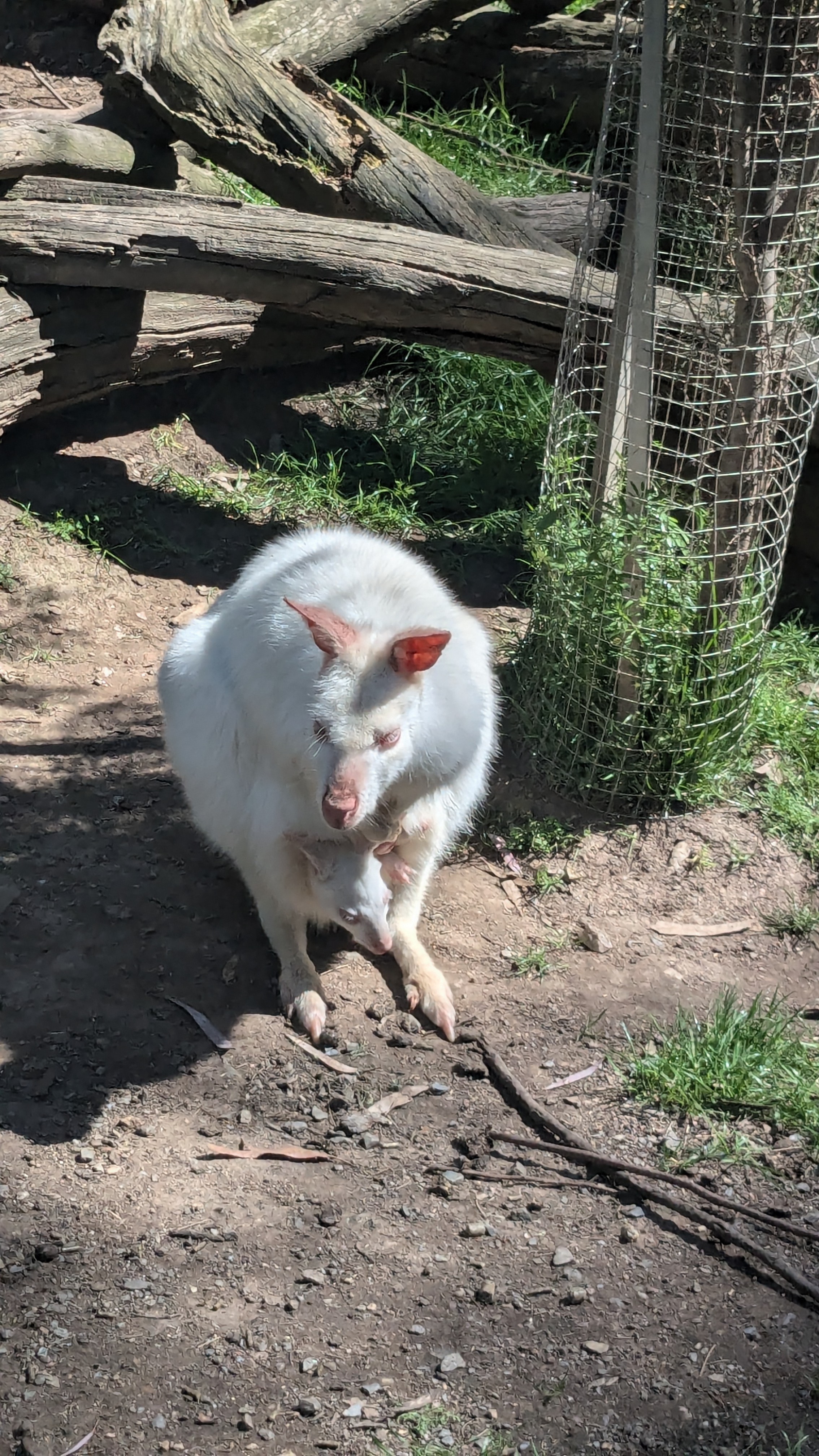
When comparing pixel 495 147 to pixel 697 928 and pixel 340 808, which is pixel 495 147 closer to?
pixel 697 928

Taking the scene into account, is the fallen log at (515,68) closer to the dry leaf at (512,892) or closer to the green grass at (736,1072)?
the dry leaf at (512,892)

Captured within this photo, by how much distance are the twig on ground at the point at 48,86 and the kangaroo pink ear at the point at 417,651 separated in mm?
5626

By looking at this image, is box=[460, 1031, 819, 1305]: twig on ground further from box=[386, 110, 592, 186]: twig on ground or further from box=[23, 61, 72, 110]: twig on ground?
box=[23, 61, 72, 110]: twig on ground

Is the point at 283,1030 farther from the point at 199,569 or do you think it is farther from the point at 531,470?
the point at 531,470

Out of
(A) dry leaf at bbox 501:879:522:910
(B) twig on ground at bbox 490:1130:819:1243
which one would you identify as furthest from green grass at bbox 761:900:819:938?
(B) twig on ground at bbox 490:1130:819:1243

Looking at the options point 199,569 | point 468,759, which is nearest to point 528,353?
point 199,569

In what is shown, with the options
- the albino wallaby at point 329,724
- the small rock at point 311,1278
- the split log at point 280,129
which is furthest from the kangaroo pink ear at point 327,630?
the split log at point 280,129

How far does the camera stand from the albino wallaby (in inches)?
128

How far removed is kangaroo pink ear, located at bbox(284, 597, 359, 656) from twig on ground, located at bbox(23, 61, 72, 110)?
5499 mm

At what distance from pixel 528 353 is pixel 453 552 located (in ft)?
3.29

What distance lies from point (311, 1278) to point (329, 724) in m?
1.35

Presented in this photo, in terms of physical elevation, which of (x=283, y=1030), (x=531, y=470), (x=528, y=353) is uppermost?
(x=528, y=353)

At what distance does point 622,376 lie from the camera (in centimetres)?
445

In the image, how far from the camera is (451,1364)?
278cm
